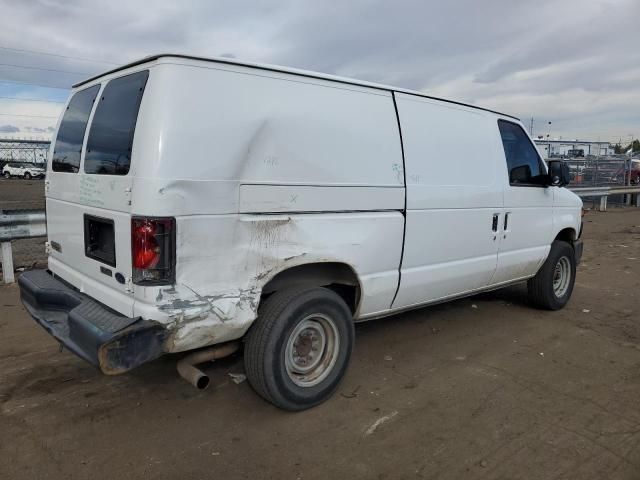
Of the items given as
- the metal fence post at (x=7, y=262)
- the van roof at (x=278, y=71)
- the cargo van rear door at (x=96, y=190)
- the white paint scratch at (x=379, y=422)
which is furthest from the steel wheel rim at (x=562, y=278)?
the metal fence post at (x=7, y=262)

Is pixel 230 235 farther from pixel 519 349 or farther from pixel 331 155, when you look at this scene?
pixel 519 349

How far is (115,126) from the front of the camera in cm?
317

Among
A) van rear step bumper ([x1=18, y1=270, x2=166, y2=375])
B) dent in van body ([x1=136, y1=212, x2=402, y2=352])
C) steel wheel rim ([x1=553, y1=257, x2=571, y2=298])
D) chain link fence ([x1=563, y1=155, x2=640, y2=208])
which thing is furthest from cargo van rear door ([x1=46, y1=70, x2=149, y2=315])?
chain link fence ([x1=563, y1=155, x2=640, y2=208])

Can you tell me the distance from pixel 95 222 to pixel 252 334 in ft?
4.13

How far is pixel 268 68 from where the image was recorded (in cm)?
323

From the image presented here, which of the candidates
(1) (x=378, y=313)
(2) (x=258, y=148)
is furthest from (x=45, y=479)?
(1) (x=378, y=313)

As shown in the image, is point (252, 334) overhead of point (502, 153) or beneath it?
beneath

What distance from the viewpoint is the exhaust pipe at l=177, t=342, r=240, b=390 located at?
312cm

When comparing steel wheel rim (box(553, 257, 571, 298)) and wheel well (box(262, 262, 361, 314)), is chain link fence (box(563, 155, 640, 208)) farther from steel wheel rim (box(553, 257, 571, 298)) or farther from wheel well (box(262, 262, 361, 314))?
wheel well (box(262, 262, 361, 314))

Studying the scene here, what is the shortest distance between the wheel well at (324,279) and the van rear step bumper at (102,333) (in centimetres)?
82

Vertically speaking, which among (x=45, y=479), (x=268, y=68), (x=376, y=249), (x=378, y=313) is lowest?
(x=45, y=479)

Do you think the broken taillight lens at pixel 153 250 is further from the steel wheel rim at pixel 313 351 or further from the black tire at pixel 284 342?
the steel wheel rim at pixel 313 351

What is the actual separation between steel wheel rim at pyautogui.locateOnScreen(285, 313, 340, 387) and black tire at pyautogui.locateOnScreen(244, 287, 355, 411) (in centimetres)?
2

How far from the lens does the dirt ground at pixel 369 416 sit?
292cm
